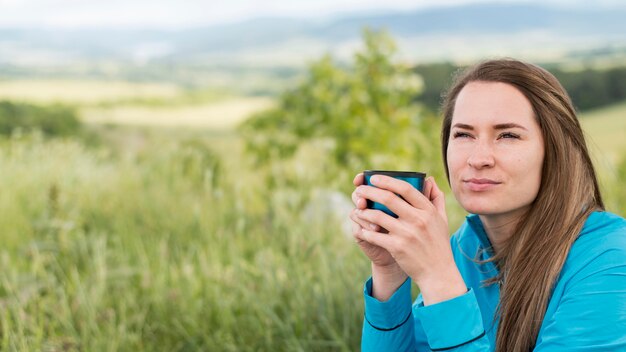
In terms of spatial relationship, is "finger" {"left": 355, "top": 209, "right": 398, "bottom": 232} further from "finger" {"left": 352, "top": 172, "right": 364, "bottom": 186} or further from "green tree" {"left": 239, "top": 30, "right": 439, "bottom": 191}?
"green tree" {"left": 239, "top": 30, "right": 439, "bottom": 191}

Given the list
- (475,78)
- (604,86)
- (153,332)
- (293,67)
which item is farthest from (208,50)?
(475,78)

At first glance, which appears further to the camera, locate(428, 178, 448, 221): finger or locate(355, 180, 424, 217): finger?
locate(428, 178, 448, 221): finger

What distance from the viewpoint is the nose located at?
1619 millimetres

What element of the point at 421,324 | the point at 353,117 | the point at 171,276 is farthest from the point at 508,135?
the point at 353,117

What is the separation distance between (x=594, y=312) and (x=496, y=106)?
506 mm

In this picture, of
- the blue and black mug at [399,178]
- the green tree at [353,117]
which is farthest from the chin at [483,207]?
the green tree at [353,117]

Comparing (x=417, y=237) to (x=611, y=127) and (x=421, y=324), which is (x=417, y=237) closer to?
(x=421, y=324)

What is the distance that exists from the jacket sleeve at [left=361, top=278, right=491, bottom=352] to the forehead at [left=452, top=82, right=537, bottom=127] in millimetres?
426

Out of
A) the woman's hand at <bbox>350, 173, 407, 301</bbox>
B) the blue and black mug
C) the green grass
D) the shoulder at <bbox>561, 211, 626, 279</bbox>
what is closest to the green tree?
the green grass

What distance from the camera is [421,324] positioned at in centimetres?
184

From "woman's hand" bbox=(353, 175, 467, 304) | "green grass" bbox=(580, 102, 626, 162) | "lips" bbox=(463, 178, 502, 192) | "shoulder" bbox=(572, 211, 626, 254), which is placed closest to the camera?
"woman's hand" bbox=(353, 175, 467, 304)

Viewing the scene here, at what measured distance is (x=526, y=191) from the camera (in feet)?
5.45

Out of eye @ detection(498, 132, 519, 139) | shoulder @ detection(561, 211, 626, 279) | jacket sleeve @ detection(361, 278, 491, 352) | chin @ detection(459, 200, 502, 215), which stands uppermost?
eye @ detection(498, 132, 519, 139)

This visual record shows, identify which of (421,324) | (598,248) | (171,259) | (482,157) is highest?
A: (482,157)
